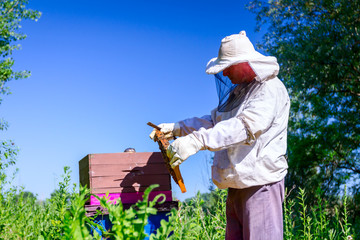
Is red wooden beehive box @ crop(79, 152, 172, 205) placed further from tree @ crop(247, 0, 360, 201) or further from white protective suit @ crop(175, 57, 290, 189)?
tree @ crop(247, 0, 360, 201)

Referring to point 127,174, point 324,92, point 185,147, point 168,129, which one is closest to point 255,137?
point 185,147

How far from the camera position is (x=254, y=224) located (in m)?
2.83

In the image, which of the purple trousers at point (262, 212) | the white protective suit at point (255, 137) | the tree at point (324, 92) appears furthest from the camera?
the tree at point (324, 92)

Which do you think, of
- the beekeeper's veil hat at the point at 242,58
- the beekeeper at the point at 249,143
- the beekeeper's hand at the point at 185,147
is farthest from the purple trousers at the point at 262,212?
the beekeeper's veil hat at the point at 242,58

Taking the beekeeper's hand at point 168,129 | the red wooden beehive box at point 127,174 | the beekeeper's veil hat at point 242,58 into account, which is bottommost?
the red wooden beehive box at point 127,174

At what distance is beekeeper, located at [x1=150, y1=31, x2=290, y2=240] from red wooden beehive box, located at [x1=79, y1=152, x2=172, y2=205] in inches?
27.2

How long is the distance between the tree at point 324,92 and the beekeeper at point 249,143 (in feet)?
28.4

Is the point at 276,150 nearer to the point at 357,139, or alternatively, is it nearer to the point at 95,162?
the point at 95,162

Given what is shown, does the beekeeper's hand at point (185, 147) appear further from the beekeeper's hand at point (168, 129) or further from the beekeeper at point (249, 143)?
the beekeeper's hand at point (168, 129)

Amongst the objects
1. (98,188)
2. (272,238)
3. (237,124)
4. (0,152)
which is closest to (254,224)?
(272,238)

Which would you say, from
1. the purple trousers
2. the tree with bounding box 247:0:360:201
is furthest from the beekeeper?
the tree with bounding box 247:0:360:201

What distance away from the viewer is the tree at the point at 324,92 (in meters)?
11.2

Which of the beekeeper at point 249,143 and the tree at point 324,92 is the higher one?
the tree at point 324,92

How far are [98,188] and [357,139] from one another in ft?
31.2
